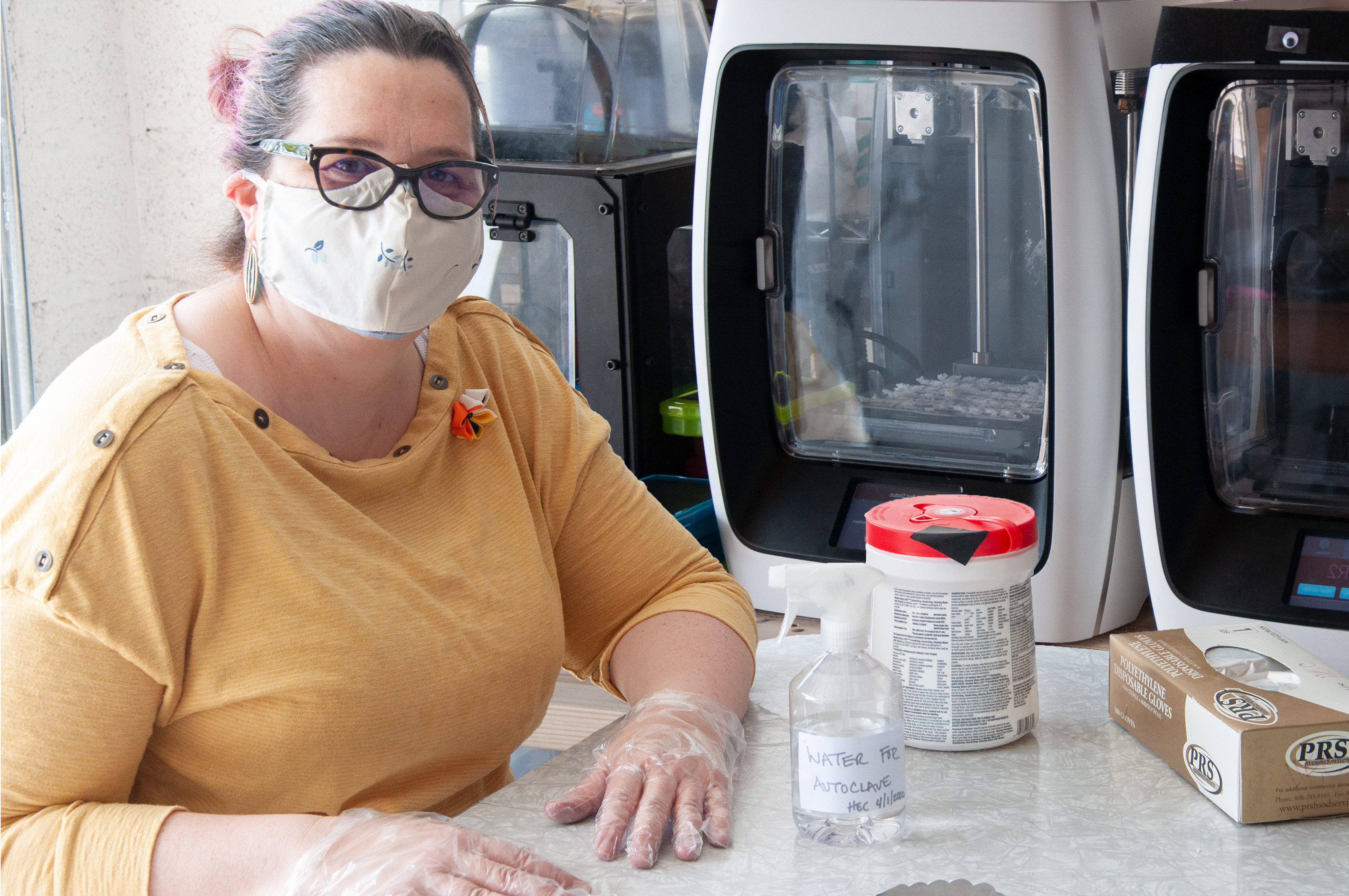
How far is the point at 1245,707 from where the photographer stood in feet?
2.71

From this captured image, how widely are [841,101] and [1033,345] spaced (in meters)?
0.40

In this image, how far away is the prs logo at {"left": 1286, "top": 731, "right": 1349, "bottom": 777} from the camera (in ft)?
2.62

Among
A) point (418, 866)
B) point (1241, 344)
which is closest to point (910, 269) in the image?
point (1241, 344)

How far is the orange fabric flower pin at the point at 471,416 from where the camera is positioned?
1090mm

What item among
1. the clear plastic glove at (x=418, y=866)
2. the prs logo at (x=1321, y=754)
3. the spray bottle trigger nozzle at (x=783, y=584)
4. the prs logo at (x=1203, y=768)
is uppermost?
the spray bottle trigger nozzle at (x=783, y=584)

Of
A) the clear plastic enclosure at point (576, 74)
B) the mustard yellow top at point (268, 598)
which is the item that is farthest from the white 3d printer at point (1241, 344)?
the clear plastic enclosure at point (576, 74)

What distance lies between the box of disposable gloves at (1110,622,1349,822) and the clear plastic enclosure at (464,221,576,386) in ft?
3.48

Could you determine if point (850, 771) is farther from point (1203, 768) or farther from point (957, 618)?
point (1203, 768)

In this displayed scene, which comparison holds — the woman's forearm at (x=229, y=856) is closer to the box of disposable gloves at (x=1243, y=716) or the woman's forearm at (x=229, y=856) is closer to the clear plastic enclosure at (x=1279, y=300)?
the box of disposable gloves at (x=1243, y=716)

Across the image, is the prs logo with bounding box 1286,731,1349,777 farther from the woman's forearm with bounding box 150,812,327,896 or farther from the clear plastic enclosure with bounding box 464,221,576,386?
the clear plastic enclosure with bounding box 464,221,576,386

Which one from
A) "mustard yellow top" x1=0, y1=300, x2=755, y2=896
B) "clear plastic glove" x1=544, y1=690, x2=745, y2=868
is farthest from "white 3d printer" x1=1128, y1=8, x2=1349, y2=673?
"clear plastic glove" x1=544, y1=690, x2=745, y2=868

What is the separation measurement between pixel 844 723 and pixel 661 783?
14 centimetres

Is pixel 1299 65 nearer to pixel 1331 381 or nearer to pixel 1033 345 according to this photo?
pixel 1331 381

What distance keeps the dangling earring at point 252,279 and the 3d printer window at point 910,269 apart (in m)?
0.83
